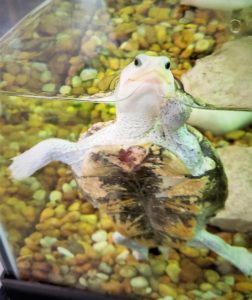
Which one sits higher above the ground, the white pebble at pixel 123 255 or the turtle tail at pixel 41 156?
the turtle tail at pixel 41 156

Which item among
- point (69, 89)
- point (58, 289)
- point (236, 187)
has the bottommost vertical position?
point (58, 289)

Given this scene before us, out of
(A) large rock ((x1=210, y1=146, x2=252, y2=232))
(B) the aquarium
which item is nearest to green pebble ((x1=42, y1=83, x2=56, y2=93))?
(B) the aquarium

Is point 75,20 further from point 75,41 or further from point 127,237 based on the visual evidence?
point 127,237

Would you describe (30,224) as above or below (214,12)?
below

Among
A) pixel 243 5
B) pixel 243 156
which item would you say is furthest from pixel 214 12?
pixel 243 156

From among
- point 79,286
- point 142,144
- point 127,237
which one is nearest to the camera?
point 142,144

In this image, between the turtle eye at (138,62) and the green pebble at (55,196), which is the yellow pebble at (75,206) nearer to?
the green pebble at (55,196)

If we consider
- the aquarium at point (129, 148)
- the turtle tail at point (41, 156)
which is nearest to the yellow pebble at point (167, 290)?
the aquarium at point (129, 148)
